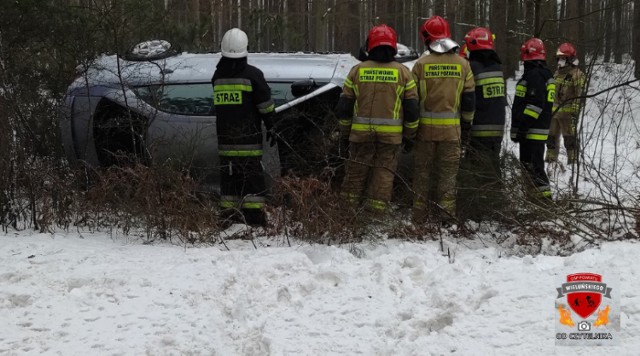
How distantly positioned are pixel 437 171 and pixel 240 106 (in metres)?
1.87

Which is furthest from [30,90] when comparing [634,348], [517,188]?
[634,348]

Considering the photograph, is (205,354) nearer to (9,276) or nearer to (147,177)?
(9,276)

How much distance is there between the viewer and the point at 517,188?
16.5 feet

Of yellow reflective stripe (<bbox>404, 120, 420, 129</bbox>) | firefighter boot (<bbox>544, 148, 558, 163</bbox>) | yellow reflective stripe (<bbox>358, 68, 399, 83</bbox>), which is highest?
yellow reflective stripe (<bbox>358, 68, 399, 83</bbox>)

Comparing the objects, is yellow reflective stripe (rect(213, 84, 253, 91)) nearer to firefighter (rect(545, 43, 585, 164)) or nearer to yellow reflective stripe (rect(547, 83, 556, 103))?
yellow reflective stripe (rect(547, 83, 556, 103))

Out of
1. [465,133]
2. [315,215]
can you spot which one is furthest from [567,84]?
[315,215]

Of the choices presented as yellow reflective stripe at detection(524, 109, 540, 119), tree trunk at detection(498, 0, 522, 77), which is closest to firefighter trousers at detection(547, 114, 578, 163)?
yellow reflective stripe at detection(524, 109, 540, 119)

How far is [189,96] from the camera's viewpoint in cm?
614

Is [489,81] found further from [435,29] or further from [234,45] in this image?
[234,45]

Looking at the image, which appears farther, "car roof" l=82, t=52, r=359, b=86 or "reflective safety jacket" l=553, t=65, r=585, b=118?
"reflective safety jacket" l=553, t=65, r=585, b=118

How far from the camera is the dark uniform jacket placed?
5.79 m

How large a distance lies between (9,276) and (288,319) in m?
1.85

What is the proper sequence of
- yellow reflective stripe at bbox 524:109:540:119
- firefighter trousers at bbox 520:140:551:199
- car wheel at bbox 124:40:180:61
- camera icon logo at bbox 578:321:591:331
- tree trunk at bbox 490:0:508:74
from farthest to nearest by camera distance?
1. tree trunk at bbox 490:0:508:74
2. car wheel at bbox 124:40:180:61
3. yellow reflective stripe at bbox 524:109:540:119
4. firefighter trousers at bbox 520:140:551:199
5. camera icon logo at bbox 578:321:591:331

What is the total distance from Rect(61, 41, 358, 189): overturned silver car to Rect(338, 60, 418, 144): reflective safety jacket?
0.37 m
